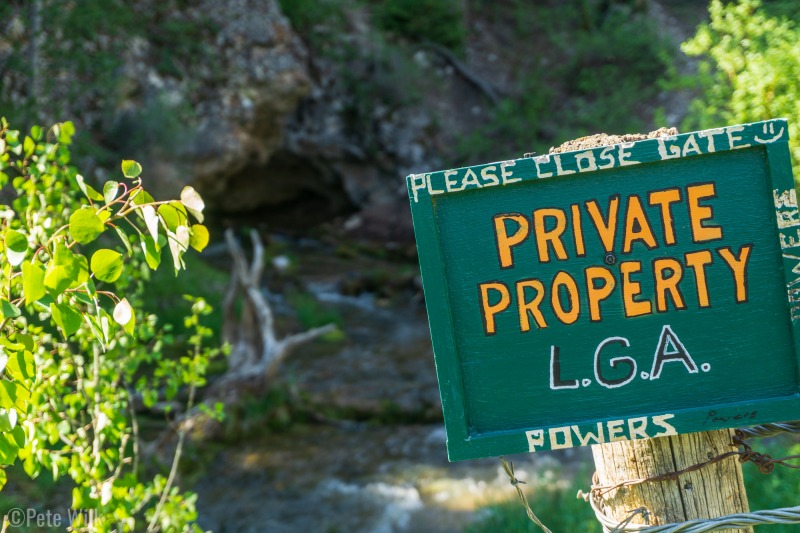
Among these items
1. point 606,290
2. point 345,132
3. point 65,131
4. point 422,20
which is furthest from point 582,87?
point 606,290

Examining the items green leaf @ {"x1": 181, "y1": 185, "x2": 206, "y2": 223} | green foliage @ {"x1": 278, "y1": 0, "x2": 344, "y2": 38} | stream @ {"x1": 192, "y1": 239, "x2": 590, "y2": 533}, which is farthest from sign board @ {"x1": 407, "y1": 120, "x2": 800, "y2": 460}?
green foliage @ {"x1": 278, "y1": 0, "x2": 344, "y2": 38}

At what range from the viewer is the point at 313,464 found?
6.05m

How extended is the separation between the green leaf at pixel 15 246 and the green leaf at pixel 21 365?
0.17m

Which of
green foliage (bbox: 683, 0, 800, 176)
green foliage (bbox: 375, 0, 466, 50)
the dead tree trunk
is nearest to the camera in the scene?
green foliage (bbox: 683, 0, 800, 176)

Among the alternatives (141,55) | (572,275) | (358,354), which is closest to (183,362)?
(572,275)

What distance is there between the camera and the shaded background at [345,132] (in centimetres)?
541

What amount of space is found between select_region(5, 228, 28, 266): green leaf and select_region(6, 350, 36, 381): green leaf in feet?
0.55

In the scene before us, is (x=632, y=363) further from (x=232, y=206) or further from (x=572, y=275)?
(x=232, y=206)

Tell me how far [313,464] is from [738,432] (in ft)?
15.6

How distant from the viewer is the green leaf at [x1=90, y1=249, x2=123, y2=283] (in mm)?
1357

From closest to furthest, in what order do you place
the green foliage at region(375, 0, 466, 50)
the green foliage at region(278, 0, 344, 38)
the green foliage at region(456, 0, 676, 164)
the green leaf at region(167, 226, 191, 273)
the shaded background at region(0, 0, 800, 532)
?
the green leaf at region(167, 226, 191, 273)
the shaded background at region(0, 0, 800, 532)
the green foliage at region(456, 0, 676, 164)
the green foliage at region(278, 0, 344, 38)
the green foliage at region(375, 0, 466, 50)

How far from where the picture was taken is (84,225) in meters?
1.40

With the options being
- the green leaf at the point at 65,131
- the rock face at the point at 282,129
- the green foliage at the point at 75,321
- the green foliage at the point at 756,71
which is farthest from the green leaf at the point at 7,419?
the rock face at the point at 282,129

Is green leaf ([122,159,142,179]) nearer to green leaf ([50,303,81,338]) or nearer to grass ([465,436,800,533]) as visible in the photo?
green leaf ([50,303,81,338])
